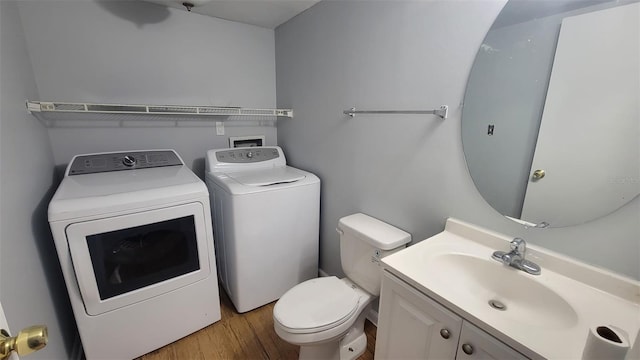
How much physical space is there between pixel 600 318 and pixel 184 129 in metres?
2.50

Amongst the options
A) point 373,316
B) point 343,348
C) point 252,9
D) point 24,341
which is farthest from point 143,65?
point 373,316

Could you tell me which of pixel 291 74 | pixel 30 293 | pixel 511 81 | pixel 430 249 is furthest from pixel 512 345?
pixel 291 74

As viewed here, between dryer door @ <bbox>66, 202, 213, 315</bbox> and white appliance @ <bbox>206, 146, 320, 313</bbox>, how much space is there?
21 centimetres

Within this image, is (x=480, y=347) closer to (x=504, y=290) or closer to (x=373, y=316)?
(x=504, y=290)

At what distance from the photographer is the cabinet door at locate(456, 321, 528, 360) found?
71 cm

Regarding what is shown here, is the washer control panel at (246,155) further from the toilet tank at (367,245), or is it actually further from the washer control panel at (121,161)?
the toilet tank at (367,245)

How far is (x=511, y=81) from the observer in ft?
3.35

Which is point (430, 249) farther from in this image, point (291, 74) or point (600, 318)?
point (291, 74)

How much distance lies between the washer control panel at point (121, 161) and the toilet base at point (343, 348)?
1519 mm

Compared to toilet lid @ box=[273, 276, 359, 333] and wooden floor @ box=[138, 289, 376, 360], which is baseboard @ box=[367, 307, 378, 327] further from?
toilet lid @ box=[273, 276, 359, 333]

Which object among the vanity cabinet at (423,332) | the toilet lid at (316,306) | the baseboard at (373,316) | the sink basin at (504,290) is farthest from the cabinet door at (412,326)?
the baseboard at (373,316)

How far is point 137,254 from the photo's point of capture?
1.45 m

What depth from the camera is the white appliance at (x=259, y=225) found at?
1.69 m

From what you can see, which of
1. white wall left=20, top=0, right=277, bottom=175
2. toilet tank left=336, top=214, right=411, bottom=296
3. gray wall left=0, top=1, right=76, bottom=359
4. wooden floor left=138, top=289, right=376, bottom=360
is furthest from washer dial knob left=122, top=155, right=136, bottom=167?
toilet tank left=336, top=214, right=411, bottom=296
